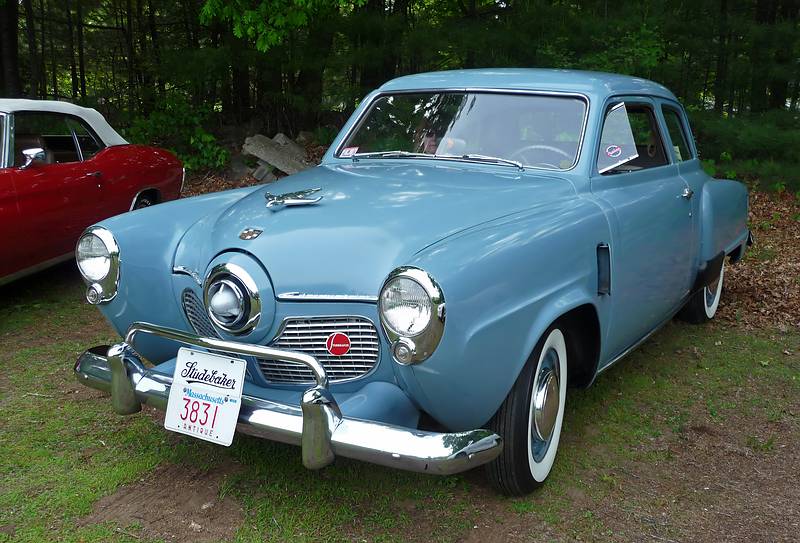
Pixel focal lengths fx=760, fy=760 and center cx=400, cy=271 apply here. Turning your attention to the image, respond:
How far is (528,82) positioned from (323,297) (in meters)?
1.76

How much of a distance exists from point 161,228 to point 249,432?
1068mm

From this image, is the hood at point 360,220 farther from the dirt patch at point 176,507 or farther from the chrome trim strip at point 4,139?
the chrome trim strip at point 4,139

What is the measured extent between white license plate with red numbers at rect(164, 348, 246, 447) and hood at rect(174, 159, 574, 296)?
33 centimetres

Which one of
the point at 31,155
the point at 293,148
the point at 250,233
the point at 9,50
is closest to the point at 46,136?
the point at 31,155

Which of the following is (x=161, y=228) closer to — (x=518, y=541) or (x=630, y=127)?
(x=518, y=541)

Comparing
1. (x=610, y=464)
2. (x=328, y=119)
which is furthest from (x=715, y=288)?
(x=328, y=119)

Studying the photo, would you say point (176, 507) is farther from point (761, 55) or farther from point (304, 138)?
point (761, 55)

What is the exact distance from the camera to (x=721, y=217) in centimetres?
459

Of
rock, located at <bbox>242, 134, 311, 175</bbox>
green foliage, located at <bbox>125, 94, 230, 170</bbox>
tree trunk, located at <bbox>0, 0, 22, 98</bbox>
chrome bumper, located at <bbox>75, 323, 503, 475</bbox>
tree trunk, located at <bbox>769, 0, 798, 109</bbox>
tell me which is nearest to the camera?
chrome bumper, located at <bbox>75, 323, 503, 475</bbox>

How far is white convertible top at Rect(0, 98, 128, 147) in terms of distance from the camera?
17.1ft

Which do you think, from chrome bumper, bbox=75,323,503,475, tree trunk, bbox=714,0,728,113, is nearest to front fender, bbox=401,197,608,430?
chrome bumper, bbox=75,323,503,475

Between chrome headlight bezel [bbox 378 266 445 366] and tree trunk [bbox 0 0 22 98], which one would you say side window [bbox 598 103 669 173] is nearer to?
chrome headlight bezel [bbox 378 266 445 366]

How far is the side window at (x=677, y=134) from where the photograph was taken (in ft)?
14.4

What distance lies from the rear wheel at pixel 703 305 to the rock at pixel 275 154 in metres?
5.88
